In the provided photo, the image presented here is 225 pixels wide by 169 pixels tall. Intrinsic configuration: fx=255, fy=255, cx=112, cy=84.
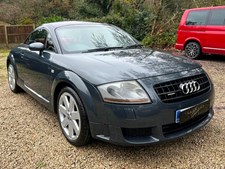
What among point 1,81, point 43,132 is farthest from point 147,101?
point 1,81

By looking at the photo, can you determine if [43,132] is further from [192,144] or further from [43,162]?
[192,144]

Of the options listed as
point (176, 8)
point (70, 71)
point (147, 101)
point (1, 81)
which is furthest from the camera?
point (176, 8)

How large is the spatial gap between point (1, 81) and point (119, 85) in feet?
15.1

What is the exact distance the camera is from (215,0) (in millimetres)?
11203

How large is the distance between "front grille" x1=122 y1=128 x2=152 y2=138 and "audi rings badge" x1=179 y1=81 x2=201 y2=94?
0.52m

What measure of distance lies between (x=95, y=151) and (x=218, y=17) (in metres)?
6.23

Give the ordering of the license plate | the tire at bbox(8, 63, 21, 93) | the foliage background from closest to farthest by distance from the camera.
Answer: the license plate → the tire at bbox(8, 63, 21, 93) → the foliage background

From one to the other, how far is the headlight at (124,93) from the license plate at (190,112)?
0.36 m

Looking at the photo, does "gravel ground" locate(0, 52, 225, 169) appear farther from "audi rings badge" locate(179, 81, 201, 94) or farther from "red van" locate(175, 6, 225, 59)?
"red van" locate(175, 6, 225, 59)

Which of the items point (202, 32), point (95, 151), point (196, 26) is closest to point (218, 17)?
point (202, 32)

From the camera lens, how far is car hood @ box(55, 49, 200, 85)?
98.1 inches

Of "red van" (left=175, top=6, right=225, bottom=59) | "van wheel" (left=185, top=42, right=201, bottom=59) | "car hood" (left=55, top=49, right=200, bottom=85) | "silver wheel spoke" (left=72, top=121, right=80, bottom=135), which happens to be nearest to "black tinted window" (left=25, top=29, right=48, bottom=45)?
"car hood" (left=55, top=49, right=200, bottom=85)

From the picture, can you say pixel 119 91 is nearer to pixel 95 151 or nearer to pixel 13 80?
pixel 95 151

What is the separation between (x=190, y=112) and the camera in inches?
99.7
